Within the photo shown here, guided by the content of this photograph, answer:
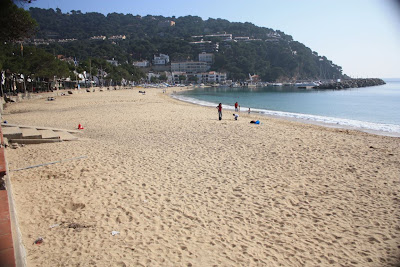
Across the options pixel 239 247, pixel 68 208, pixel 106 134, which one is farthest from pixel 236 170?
pixel 106 134

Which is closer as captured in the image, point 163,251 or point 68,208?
point 163,251

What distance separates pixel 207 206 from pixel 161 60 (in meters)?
170

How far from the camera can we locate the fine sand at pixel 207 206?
3.67 m

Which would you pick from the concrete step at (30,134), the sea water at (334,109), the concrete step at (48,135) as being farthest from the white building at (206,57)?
the concrete step at (30,134)

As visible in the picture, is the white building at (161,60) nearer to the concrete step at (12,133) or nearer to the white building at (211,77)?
the white building at (211,77)

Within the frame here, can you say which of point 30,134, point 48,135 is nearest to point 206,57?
point 48,135

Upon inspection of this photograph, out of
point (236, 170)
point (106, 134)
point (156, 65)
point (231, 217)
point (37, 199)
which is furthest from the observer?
point (156, 65)

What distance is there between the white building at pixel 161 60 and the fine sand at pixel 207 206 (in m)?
164

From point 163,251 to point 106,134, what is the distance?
9.23 meters

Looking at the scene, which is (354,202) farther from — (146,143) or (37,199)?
(146,143)

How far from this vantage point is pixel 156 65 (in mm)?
165125

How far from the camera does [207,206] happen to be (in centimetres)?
509

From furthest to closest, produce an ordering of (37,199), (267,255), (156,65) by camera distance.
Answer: (156,65) → (37,199) → (267,255)

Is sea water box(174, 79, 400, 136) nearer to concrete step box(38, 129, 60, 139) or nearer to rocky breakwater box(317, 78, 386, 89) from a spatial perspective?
concrete step box(38, 129, 60, 139)
